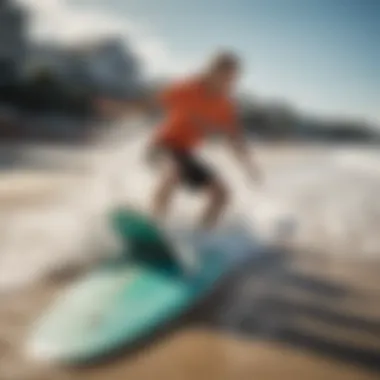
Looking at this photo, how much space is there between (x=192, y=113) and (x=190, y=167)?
0.34 ft

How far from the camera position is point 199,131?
125cm

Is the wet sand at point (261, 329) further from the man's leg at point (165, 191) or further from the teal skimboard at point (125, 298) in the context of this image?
the man's leg at point (165, 191)

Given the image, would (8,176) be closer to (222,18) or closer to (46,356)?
(46,356)

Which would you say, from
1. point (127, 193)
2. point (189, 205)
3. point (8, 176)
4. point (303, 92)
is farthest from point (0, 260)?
point (303, 92)

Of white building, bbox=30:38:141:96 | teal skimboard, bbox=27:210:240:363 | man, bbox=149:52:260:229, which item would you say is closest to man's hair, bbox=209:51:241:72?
man, bbox=149:52:260:229

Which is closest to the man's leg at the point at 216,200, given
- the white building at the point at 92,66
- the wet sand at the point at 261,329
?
the wet sand at the point at 261,329

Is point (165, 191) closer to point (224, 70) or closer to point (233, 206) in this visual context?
point (233, 206)

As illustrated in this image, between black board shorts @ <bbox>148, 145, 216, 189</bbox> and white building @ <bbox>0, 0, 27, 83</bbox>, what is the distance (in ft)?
1.06

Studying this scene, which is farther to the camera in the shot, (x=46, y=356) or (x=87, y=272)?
(x=87, y=272)

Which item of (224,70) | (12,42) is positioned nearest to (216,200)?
(224,70)

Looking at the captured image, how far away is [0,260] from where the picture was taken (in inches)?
51.1

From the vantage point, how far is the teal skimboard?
3.86 feet

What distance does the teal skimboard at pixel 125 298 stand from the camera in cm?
118

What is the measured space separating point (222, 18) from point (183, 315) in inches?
22.7
